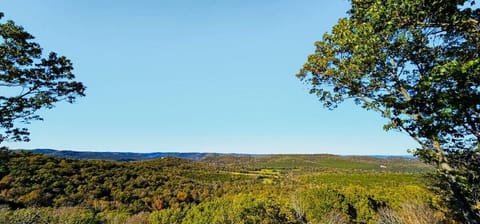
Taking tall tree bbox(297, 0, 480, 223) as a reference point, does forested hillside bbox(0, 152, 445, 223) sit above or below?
below

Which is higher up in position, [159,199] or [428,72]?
[428,72]

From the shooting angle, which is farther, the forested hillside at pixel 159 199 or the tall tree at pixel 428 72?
the forested hillside at pixel 159 199

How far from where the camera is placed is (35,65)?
8516 mm

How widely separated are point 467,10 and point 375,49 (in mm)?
1488

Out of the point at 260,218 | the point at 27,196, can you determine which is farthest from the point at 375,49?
the point at 27,196

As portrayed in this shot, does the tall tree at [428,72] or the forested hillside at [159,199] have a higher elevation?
the tall tree at [428,72]

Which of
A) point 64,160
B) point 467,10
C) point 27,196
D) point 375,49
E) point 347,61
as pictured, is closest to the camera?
point 467,10

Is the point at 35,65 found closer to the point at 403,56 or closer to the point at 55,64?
the point at 55,64

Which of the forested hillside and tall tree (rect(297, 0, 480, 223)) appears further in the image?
the forested hillside

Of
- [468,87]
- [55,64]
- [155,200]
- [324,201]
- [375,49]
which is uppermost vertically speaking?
[55,64]

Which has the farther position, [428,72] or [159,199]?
[159,199]

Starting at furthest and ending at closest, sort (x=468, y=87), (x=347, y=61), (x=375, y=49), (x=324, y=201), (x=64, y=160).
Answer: (x=64, y=160) → (x=324, y=201) → (x=347, y=61) → (x=375, y=49) → (x=468, y=87)

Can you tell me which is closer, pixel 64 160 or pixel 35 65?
pixel 35 65

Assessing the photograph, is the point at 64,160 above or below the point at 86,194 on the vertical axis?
above
